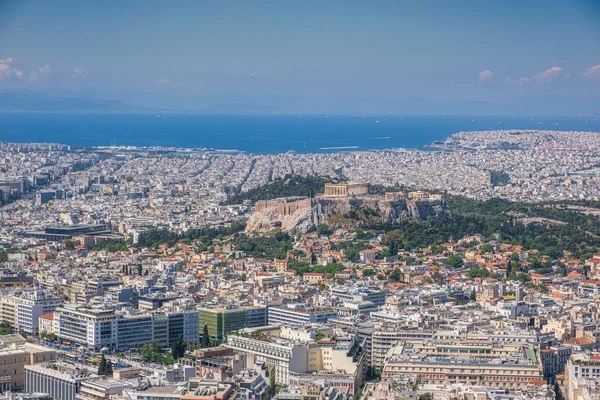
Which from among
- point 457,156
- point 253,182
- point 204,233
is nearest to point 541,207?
point 204,233

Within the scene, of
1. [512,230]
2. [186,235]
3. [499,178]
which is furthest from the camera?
[499,178]

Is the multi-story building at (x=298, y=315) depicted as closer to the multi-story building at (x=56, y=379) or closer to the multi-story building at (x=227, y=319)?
the multi-story building at (x=227, y=319)

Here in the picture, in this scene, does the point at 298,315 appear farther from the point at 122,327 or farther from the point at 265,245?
the point at 265,245

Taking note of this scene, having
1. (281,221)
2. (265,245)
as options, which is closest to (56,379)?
(265,245)

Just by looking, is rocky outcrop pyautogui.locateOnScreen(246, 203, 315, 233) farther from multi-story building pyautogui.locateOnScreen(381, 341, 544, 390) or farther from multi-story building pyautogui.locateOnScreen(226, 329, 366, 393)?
multi-story building pyautogui.locateOnScreen(381, 341, 544, 390)

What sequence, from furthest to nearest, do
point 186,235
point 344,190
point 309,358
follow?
point 344,190 < point 186,235 < point 309,358
